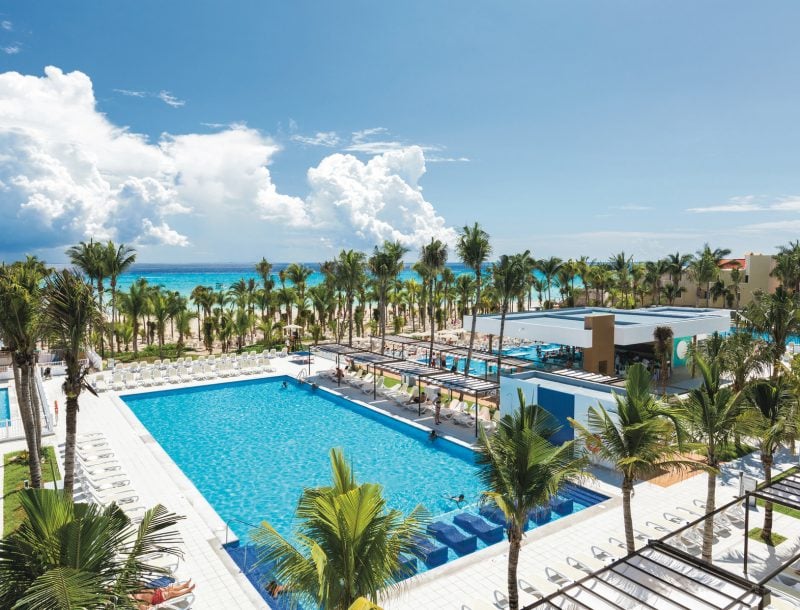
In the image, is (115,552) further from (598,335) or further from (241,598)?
(598,335)

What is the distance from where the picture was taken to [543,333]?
28.3 m

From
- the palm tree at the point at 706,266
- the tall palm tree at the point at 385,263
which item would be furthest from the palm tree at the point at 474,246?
the palm tree at the point at 706,266

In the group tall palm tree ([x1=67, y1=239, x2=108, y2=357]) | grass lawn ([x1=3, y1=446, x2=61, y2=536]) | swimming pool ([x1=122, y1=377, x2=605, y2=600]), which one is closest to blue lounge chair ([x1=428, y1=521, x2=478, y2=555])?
swimming pool ([x1=122, y1=377, x2=605, y2=600])

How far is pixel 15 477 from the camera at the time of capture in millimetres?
16109

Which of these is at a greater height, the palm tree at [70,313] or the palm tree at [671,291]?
the palm tree at [70,313]

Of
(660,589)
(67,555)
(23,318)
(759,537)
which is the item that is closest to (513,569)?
(660,589)

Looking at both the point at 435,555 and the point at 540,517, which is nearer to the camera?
the point at 435,555

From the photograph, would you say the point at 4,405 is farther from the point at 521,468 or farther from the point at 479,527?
the point at 521,468

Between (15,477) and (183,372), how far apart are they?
1487cm

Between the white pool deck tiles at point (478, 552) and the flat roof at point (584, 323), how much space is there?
33.2ft

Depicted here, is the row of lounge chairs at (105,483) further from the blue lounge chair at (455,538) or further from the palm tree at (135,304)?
the palm tree at (135,304)

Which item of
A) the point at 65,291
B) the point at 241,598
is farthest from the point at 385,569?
the point at 65,291

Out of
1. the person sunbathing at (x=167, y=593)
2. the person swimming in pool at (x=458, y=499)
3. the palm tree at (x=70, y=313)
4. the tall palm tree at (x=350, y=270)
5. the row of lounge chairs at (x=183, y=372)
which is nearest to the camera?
the person sunbathing at (x=167, y=593)

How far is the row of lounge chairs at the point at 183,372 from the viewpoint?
28578 mm
